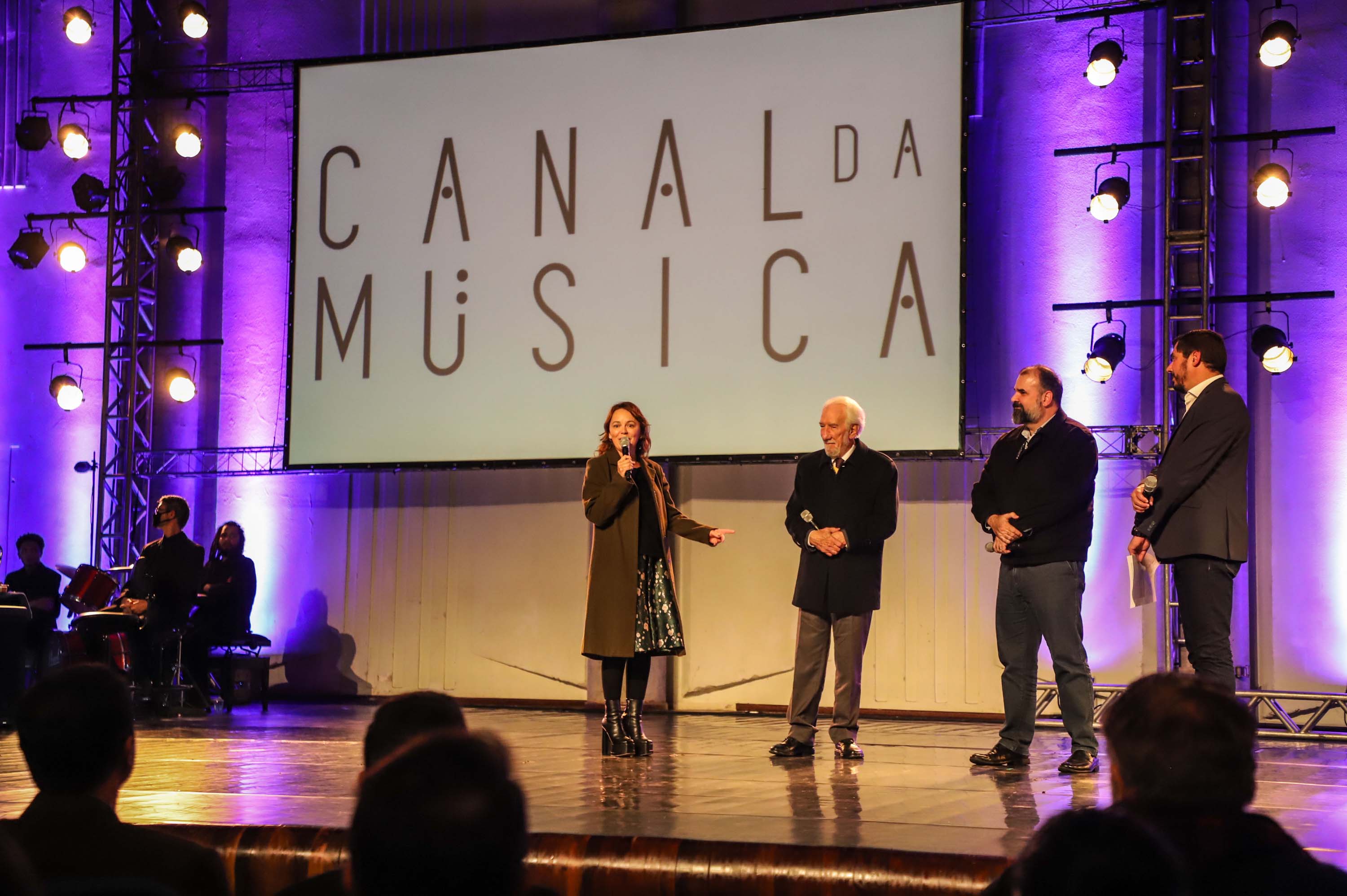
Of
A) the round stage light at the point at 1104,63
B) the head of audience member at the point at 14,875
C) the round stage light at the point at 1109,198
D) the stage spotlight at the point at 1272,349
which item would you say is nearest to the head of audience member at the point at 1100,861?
the head of audience member at the point at 14,875

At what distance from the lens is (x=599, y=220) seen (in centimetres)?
770

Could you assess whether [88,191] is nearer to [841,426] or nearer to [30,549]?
[30,549]

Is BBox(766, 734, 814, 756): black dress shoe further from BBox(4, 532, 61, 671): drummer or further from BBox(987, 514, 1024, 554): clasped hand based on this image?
BBox(4, 532, 61, 671): drummer

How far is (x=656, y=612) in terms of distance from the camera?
5.03m

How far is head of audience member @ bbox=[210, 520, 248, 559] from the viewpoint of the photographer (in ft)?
26.5

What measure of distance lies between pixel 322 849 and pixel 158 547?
503cm

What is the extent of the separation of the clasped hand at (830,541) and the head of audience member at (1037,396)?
0.77 m

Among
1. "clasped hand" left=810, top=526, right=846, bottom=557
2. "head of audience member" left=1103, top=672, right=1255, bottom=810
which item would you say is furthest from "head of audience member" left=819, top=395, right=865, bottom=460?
"head of audience member" left=1103, top=672, right=1255, bottom=810

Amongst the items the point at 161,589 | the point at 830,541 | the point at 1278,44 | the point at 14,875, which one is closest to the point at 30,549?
the point at 161,589

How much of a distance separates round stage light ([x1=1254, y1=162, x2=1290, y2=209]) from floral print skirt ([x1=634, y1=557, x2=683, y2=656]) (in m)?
3.62

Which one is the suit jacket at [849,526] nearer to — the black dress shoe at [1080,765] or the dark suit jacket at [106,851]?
the black dress shoe at [1080,765]

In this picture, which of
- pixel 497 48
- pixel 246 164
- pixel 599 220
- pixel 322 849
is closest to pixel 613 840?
pixel 322 849

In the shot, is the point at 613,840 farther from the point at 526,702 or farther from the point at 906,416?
the point at 526,702

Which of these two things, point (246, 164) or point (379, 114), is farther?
point (246, 164)
